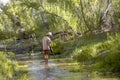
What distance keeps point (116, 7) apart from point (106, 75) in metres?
16.4

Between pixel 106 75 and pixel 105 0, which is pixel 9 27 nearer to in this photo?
pixel 105 0

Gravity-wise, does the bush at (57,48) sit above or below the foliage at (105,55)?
below

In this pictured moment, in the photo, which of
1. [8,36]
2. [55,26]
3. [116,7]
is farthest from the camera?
[8,36]

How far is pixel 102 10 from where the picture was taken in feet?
100

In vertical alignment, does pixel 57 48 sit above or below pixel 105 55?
below

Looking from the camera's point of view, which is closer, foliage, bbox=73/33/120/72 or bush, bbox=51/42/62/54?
foliage, bbox=73/33/120/72

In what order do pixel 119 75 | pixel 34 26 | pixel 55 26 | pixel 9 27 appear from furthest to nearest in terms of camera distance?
pixel 9 27, pixel 34 26, pixel 55 26, pixel 119 75

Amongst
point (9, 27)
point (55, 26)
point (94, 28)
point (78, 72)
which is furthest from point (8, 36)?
point (78, 72)

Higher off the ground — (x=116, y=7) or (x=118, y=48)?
(x=116, y=7)

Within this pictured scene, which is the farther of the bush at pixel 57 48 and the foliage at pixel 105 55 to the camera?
the bush at pixel 57 48

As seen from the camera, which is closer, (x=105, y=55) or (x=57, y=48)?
(x=105, y=55)

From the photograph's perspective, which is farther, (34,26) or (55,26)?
(34,26)

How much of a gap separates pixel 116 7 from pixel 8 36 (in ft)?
84.0

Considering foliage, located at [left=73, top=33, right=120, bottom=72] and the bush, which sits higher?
foliage, located at [left=73, top=33, right=120, bottom=72]
